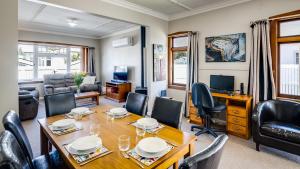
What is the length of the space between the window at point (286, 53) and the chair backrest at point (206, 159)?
303 centimetres

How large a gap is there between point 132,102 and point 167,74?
2.65 m

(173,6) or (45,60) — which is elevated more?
(173,6)

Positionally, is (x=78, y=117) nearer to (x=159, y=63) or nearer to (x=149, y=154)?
(x=149, y=154)

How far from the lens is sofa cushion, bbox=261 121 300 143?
7.76ft

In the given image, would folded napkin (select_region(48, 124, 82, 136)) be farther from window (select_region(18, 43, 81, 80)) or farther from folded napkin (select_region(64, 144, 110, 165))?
window (select_region(18, 43, 81, 80))

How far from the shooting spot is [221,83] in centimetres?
380

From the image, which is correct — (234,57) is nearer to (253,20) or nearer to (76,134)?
(253,20)

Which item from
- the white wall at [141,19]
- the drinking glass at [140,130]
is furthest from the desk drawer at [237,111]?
the drinking glass at [140,130]

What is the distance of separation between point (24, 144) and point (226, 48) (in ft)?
12.5

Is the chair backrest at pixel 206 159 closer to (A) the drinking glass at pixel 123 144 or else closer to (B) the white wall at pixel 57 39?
(A) the drinking glass at pixel 123 144

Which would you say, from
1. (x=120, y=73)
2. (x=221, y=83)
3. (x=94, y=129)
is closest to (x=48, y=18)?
(x=120, y=73)

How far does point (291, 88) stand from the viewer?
317cm

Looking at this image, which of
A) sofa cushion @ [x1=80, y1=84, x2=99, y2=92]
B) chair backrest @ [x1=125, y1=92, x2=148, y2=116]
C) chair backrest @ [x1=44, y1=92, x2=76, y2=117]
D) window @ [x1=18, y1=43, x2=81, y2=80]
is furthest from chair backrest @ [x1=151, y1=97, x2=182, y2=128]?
window @ [x1=18, y1=43, x2=81, y2=80]

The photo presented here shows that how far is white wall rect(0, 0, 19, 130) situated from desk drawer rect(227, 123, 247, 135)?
12.1 ft
